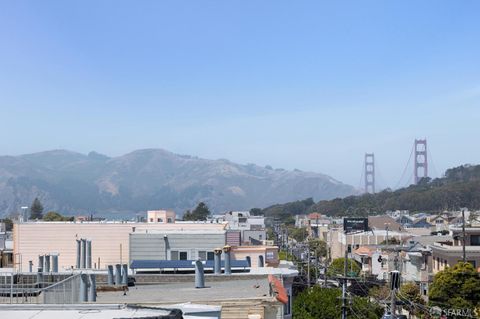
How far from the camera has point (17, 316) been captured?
12.0m

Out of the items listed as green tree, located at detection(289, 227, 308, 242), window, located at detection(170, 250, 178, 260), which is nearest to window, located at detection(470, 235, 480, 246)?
window, located at detection(170, 250, 178, 260)

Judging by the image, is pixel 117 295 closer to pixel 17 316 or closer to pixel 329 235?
pixel 17 316

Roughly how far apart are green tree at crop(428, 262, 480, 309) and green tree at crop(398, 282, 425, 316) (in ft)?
6.30

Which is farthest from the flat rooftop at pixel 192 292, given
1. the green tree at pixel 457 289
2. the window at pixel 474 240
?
the window at pixel 474 240

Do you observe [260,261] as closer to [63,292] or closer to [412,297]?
[63,292]

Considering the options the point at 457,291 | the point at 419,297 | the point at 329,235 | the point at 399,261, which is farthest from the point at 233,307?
the point at 329,235

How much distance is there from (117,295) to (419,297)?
41085 millimetres

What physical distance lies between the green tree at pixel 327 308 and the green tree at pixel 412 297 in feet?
35.5

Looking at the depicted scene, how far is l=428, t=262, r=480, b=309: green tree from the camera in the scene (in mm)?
48812

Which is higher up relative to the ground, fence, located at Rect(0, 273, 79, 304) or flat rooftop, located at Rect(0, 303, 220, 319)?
flat rooftop, located at Rect(0, 303, 220, 319)

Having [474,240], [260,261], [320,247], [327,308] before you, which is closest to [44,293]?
[260,261]

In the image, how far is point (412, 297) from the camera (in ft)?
184

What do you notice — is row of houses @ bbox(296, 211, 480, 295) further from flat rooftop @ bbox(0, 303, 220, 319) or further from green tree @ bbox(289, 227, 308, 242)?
flat rooftop @ bbox(0, 303, 220, 319)

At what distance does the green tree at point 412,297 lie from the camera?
175 ft
